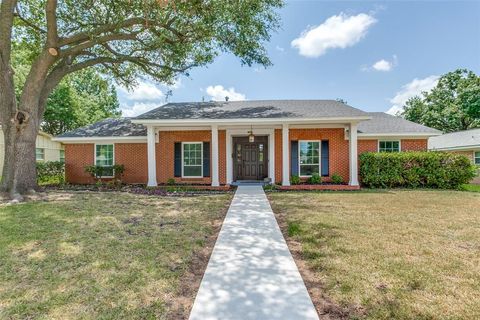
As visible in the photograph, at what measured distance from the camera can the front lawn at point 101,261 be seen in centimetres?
257

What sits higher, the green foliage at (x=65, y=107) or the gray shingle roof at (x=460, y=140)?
the green foliage at (x=65, y=107)

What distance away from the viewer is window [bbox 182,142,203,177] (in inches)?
521

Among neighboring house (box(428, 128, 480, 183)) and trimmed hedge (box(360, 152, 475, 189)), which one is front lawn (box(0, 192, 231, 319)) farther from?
neighboring house (box(428, 128, 480, 183))

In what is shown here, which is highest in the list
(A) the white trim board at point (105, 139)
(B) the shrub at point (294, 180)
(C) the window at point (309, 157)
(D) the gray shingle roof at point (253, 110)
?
(D) the gray shingle roof at point (253, 110)

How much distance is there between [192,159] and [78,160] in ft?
20.4

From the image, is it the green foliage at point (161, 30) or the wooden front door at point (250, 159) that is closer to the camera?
the green foliage at point (161, 30)

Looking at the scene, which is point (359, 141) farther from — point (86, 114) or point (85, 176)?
point (86, 114)

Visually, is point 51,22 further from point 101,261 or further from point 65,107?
point 65,107

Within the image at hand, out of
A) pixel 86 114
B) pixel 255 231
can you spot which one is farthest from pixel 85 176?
pixel 86 114

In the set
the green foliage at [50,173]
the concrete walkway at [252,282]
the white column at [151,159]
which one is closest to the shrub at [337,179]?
the concrete walkway at [252,282]

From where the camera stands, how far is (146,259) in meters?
3.74

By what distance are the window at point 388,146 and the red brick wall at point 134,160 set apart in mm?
12122

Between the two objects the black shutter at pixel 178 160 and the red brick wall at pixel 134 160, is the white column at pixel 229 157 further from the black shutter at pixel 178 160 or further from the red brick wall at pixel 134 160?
the red brick wall at pixel 134 160

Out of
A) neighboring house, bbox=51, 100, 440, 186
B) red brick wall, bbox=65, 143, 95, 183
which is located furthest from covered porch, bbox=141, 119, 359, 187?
red brick wall, bbox=65, 143, 95, 183
